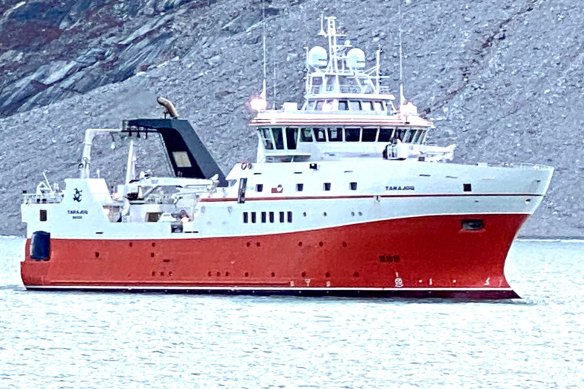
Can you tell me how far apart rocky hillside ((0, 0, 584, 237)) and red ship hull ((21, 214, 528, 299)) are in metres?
45.7

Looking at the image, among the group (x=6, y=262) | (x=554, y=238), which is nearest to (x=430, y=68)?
(x=554, y=238)

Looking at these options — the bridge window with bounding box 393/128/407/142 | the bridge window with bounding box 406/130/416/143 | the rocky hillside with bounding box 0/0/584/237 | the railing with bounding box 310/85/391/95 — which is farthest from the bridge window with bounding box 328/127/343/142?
the rocky hillside with bounding box 0/0/584/237

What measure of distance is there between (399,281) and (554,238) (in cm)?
5077

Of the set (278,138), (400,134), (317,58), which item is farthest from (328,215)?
(317,58)

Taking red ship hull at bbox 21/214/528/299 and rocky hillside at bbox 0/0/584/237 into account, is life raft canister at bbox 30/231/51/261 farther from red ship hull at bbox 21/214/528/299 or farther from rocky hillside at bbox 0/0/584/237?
rocky hillside at bbox 0/0/584/237

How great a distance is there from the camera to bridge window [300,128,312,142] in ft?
240

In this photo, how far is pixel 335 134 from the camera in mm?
73000

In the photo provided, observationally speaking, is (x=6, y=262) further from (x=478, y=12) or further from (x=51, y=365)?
(x=51, y=365)

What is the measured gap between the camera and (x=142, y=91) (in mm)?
145625

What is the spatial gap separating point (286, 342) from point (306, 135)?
11775mm

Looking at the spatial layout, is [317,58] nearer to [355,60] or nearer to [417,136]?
[355,60]

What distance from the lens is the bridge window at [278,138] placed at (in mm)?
73375

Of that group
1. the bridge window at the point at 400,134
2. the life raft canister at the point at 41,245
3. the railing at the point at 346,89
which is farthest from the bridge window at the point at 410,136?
the life raft canister at the point at 41,245

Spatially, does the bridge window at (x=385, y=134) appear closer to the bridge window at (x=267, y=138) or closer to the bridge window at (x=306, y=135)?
the bridge window at (x=306, y=135)
